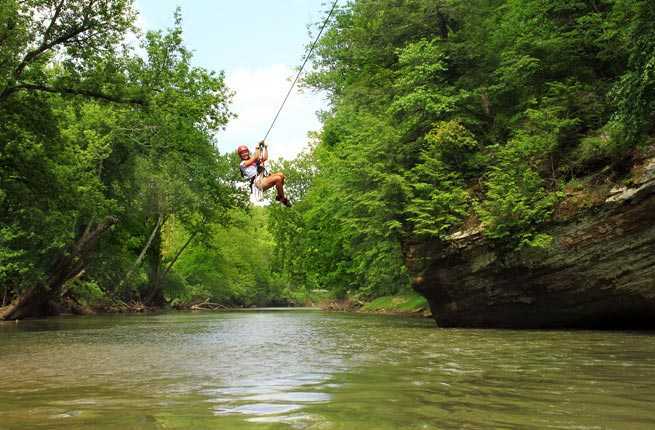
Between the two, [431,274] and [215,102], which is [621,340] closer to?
[431,274]

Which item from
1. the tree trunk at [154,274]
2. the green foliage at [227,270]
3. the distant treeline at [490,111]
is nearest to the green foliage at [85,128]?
the distant treeline at [490,111]

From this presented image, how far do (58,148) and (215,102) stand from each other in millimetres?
5594

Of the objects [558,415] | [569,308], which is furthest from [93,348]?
[569,308]

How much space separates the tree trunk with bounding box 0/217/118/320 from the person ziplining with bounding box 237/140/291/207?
1896cm

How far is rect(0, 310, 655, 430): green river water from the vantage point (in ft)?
16.5

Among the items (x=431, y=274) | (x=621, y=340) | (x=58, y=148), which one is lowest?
(x=621, y=340)

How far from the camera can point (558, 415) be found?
16.9 feet

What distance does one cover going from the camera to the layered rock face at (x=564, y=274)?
1547 centimetres

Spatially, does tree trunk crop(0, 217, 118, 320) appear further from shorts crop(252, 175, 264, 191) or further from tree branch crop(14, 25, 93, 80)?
shorts crop(252, 175, 264, 191)

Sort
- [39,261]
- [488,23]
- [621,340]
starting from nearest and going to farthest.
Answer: [621,340] < [488,23] < [39,261]

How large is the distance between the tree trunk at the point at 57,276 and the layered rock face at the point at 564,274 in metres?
18.1

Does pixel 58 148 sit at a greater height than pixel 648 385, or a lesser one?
greater

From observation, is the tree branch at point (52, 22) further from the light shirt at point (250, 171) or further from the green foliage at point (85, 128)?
the light shirt at point (250, 171)

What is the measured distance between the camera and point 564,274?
56.5ft
